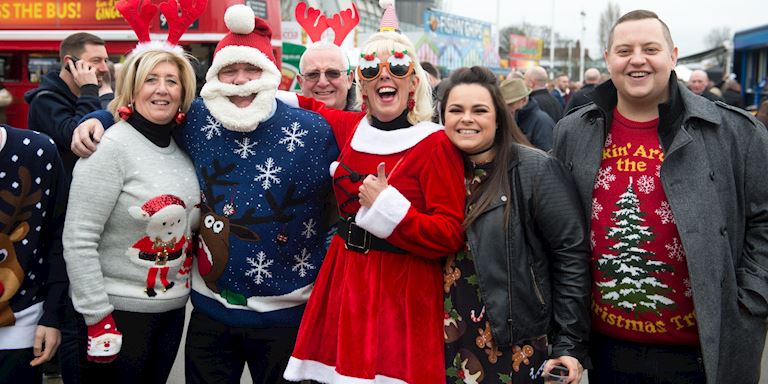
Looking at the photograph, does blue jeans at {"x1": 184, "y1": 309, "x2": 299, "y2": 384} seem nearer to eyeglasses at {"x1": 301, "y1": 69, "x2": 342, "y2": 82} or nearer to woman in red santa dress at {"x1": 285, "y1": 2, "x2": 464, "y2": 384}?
woman in red santa dress at {"x1": 285, "y1": 2, "x2": 464, "y2": 384}

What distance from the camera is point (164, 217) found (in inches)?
113

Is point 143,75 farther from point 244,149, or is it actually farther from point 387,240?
point 387,240

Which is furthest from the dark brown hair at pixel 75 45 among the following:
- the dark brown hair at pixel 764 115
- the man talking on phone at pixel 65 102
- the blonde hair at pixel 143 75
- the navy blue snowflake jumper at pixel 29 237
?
the dark brown hair at pixel 764 115

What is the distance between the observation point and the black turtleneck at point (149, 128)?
294 cm

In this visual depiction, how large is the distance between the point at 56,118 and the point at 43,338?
208 cm

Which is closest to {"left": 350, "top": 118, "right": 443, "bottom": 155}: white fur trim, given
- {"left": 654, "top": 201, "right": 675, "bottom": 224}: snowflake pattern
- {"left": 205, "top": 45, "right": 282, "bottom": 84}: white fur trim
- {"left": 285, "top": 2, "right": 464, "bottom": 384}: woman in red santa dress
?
{"left": 285, "top": 2, "right": 464, "bottom": 384}: woman in red santa dress

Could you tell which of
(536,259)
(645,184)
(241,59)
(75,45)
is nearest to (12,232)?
(241,59)

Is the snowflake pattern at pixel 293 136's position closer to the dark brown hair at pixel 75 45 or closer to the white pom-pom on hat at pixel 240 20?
the white pom-pom on hat at pixel 240 20

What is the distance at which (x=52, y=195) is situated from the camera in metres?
2.79

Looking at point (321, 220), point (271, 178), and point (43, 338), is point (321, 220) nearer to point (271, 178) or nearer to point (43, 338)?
point (271, 178)

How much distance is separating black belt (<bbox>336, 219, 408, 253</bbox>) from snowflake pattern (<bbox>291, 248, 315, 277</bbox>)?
315 millimetres

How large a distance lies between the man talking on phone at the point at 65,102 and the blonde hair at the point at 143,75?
1.40 meters

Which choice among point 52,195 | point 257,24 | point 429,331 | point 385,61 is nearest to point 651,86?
point 385,61

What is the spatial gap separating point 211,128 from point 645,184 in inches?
69.0
